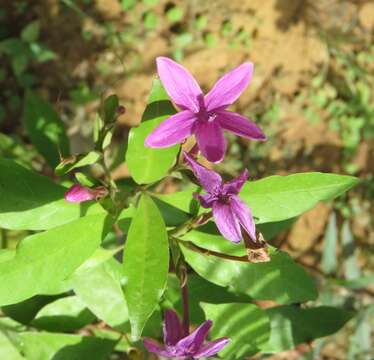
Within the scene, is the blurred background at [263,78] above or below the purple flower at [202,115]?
below

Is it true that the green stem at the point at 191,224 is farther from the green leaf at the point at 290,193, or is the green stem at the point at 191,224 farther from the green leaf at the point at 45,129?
the green leaf at the point at 45,129

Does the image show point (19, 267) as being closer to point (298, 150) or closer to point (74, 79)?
point (74, 79)

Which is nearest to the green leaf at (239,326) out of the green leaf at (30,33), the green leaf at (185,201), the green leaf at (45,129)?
the green leaf at (185,201)

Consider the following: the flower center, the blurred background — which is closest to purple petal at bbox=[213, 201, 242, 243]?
the flower center

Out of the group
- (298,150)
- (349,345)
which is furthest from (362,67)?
(349,345)

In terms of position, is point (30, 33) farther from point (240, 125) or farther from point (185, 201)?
point (240, 125)
